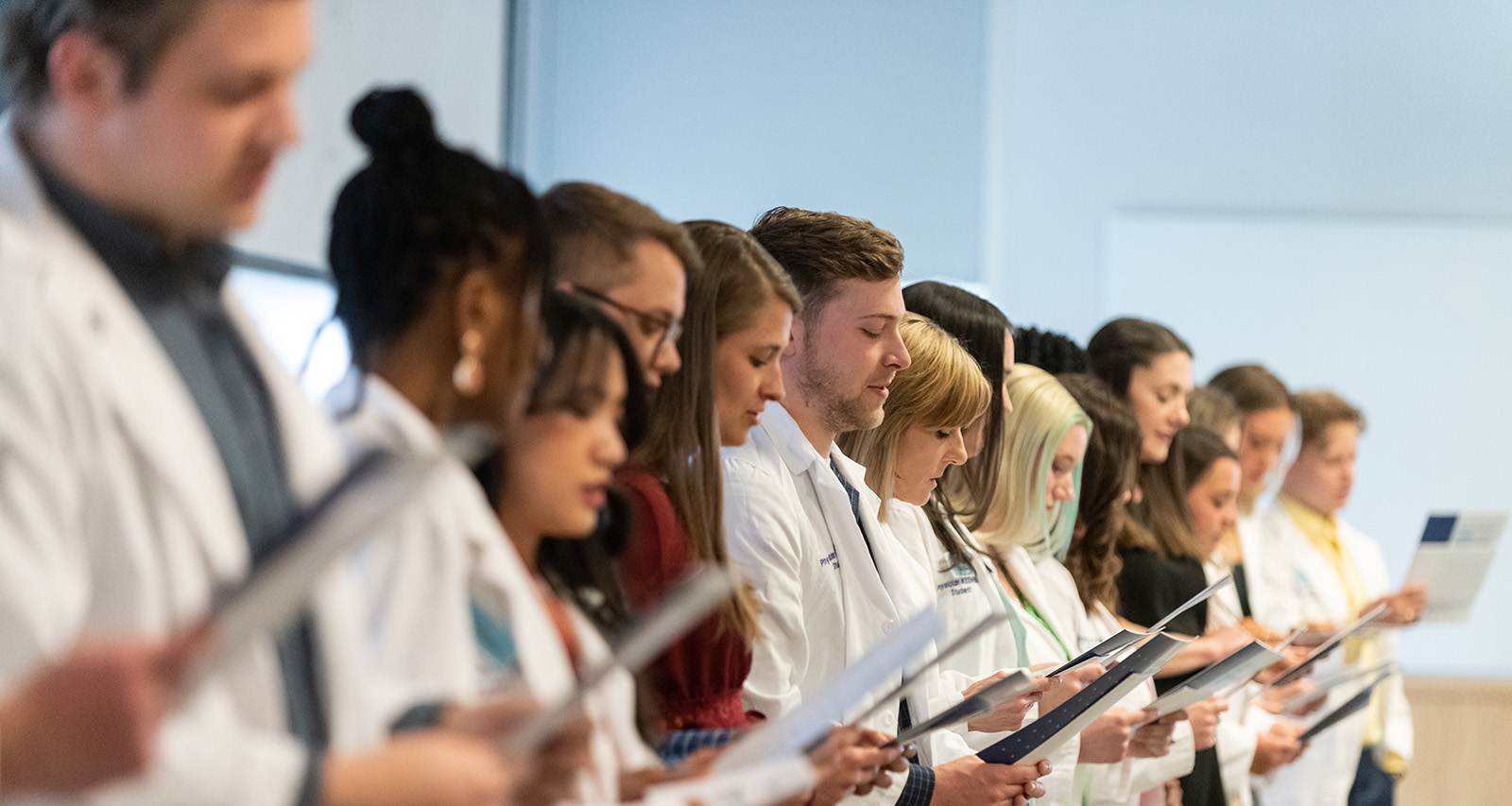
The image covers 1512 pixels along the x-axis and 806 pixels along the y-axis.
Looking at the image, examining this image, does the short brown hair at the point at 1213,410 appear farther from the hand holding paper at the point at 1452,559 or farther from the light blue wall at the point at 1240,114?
the light blue wall at the point at 1240,114

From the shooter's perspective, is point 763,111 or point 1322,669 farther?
point 763,111

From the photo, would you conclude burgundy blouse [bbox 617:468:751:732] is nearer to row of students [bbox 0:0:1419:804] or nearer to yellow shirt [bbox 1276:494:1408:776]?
row of students [bbox 0:0:1419:804]

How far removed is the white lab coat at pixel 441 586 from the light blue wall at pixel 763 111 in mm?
4583

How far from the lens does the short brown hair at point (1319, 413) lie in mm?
5039

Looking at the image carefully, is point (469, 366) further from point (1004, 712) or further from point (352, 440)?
point (1004, 712)

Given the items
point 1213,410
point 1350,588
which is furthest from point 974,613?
point 1350,588

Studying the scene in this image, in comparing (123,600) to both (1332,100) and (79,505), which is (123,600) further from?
(1332,100)

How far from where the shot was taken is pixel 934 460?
273 cm

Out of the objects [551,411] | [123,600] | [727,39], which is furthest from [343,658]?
[727,39]

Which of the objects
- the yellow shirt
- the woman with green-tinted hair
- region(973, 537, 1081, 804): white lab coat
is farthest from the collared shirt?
the yellow shirt

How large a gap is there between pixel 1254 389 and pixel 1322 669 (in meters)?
0.96

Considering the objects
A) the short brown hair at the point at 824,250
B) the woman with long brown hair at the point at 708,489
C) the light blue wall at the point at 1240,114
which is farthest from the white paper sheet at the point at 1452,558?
the woman with long brown hair at the point at 708,489

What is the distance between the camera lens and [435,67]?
14.8 feet

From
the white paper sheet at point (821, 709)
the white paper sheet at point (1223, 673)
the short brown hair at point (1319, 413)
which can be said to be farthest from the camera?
the short brown hair at point (1319, 413)
